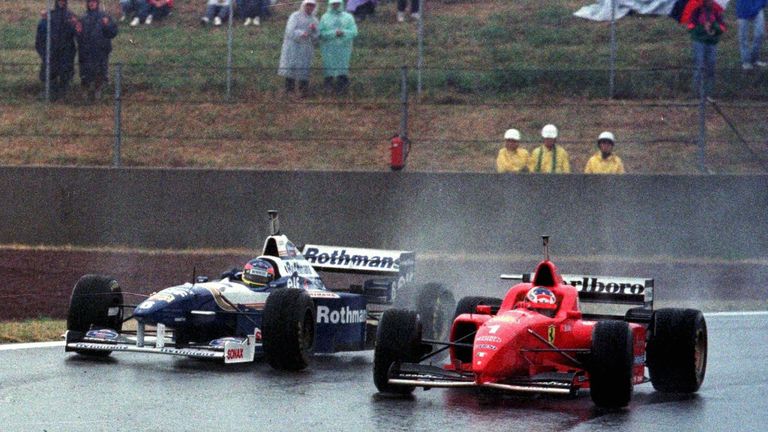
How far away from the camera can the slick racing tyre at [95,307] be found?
40.4 ft

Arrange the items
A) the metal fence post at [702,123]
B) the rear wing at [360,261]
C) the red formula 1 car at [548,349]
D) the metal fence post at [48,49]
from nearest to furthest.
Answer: the red formula 1 car at [548,349] < the rear wing at [360,261] < the metal fence post at [702,123] < the metal fence post at [48,49]

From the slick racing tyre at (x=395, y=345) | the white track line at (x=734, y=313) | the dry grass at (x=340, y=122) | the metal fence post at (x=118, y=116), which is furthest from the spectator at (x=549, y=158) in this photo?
the slick racing tyre at (x=395, y=345)

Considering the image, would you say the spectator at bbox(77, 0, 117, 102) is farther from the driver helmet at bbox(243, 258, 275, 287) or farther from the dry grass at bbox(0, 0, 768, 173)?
the driver helmet at bbox(243, 258, 275, 287)

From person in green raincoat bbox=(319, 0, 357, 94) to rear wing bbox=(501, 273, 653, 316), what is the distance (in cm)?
1015

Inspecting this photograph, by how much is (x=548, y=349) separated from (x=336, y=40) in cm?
1252

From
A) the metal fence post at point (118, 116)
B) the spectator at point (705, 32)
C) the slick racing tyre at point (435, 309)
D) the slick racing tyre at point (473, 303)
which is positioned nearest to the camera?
the slick racing tyre at point (473, 303)

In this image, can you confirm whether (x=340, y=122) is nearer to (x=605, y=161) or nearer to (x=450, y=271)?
(x=450, y=271)

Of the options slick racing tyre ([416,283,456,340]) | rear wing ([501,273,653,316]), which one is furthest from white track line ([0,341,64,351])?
rear wing ([501,273,653,316])

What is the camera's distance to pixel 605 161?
19.6 meters

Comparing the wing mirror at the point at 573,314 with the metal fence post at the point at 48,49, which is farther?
the metal fence post at the point at 48,49

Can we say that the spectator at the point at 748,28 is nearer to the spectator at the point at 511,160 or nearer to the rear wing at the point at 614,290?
the spectator at the point at 511,160

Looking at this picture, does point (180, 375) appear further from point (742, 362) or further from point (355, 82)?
point (355, 82)

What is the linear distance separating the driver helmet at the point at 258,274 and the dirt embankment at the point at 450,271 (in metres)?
4.15

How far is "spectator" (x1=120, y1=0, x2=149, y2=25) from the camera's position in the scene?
24.9 meters
